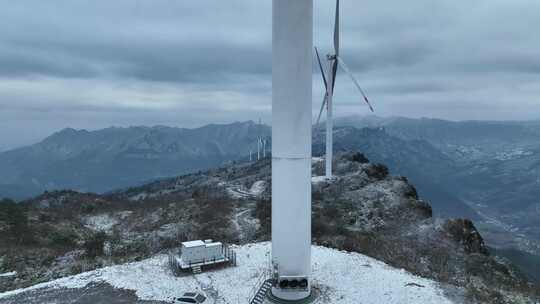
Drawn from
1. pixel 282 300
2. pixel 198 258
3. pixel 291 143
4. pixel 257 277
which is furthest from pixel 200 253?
pixel 291 143

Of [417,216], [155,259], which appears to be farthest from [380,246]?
[155,259]

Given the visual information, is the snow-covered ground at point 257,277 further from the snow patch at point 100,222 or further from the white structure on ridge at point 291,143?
the snow patch at point 100,222

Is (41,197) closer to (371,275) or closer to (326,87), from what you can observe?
(326,87)

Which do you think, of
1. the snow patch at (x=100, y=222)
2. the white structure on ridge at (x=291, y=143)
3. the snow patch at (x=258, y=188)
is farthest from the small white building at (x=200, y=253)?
the snow patch at (x=258, y=188)

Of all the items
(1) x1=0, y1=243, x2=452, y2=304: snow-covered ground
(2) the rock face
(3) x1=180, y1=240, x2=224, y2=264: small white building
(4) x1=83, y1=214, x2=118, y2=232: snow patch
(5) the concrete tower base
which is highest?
(3) x1=180, y1=240, x2=224, y2=264: small white building

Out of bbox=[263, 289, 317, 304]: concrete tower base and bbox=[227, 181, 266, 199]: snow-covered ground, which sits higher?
bbox=[263, 289, 317, 304]: concrete tower base

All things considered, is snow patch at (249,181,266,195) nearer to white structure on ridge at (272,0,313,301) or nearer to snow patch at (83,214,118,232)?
snow patch at (83,214,118,232)

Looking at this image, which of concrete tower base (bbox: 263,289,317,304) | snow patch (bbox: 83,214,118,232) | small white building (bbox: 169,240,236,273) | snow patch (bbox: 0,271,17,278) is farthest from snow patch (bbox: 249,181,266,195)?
concrete tower base (bbox: 263,289,317,304)

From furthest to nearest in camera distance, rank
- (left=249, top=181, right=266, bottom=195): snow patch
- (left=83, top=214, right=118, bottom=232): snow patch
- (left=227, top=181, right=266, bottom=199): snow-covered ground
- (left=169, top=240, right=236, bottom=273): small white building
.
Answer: (left=249, top=181, right=266, bottom=195): snow patch
(left=227, top=181, right=266, bottom=199): snow-covered ground
(left=83, top=214, right=118, bottom=232): snow patch
(left=169, top=240, right=236, bottom=273): small white building
